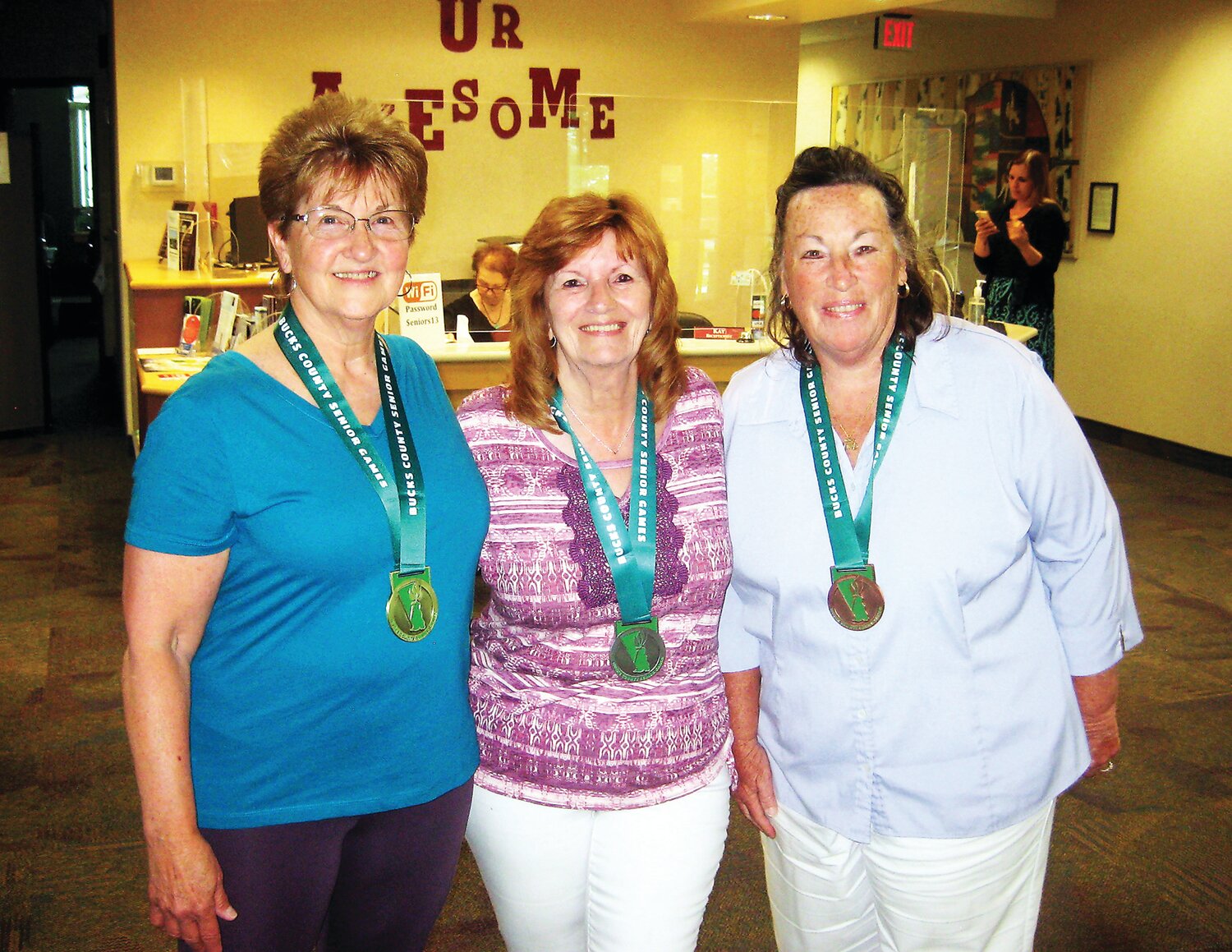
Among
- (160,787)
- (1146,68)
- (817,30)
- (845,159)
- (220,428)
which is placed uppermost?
(817,30)

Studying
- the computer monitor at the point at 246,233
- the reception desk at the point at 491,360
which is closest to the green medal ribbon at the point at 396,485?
the reception desk at the point at 491,360

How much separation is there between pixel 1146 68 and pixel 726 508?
695 centimetres

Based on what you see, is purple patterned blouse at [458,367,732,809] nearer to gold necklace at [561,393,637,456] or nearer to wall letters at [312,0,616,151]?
gold necklace at [561,393,637,456]

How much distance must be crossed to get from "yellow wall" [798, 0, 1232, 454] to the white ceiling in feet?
1.12

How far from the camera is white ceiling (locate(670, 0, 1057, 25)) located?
22.2 ft

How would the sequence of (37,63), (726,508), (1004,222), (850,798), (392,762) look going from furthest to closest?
(37,63)
(1004,222)
(726,508)
(850,798)
(392,762)

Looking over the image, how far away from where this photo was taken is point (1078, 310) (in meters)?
8.23

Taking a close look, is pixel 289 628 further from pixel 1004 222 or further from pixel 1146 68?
pixel 1146 68

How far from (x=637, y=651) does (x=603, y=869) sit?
33cm

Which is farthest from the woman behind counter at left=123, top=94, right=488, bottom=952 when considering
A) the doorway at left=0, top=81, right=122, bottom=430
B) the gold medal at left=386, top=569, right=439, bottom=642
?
the doorway at left=0, top=81, right=122, bottom=430

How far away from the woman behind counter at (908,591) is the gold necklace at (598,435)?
0.17m

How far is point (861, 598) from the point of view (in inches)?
63.8

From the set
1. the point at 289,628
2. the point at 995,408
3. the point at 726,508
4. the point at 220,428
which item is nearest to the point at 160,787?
the point at 289,628

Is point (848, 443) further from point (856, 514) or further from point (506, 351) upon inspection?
point (506, 351)
